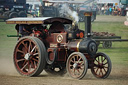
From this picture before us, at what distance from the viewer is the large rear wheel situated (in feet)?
33.3

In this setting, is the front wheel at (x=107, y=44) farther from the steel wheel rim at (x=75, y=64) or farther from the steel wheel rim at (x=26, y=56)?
the steel wheel rim at (x=75, y=64)

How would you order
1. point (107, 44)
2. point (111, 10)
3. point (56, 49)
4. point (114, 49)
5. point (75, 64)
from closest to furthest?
point (75, 64), point (56, 49), point (114, 49), point (107, 44), point (111, 10)

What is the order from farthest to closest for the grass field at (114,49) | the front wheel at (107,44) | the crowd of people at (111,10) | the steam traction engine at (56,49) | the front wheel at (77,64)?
the crowd of people at (111,10) → the front wheel at (107,44) → the grass field at (114,49) → the steam traction engine at (56,49) → the front wheel at (77,64)

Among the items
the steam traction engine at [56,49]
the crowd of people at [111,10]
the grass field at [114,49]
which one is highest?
the steam traction engine at [56,49]

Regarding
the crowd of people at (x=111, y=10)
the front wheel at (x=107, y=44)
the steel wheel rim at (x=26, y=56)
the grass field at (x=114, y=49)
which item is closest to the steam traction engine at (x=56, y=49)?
the steel wheel rim at (x=26, y=56)

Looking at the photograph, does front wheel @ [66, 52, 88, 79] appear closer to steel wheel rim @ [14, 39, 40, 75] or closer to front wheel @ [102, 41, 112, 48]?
steel wheel rim @ [14, 39, 40, 75]

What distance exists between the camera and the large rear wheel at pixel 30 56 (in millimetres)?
10141

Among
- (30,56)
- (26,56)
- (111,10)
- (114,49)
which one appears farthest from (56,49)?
(111,10)

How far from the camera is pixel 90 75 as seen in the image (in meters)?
11.1

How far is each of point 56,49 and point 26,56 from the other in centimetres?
84

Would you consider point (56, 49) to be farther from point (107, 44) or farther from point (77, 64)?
point (107, 44)

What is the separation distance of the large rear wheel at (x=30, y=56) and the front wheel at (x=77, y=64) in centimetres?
70

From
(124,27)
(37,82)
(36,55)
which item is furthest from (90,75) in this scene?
(124,27)

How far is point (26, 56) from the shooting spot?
10484mm
